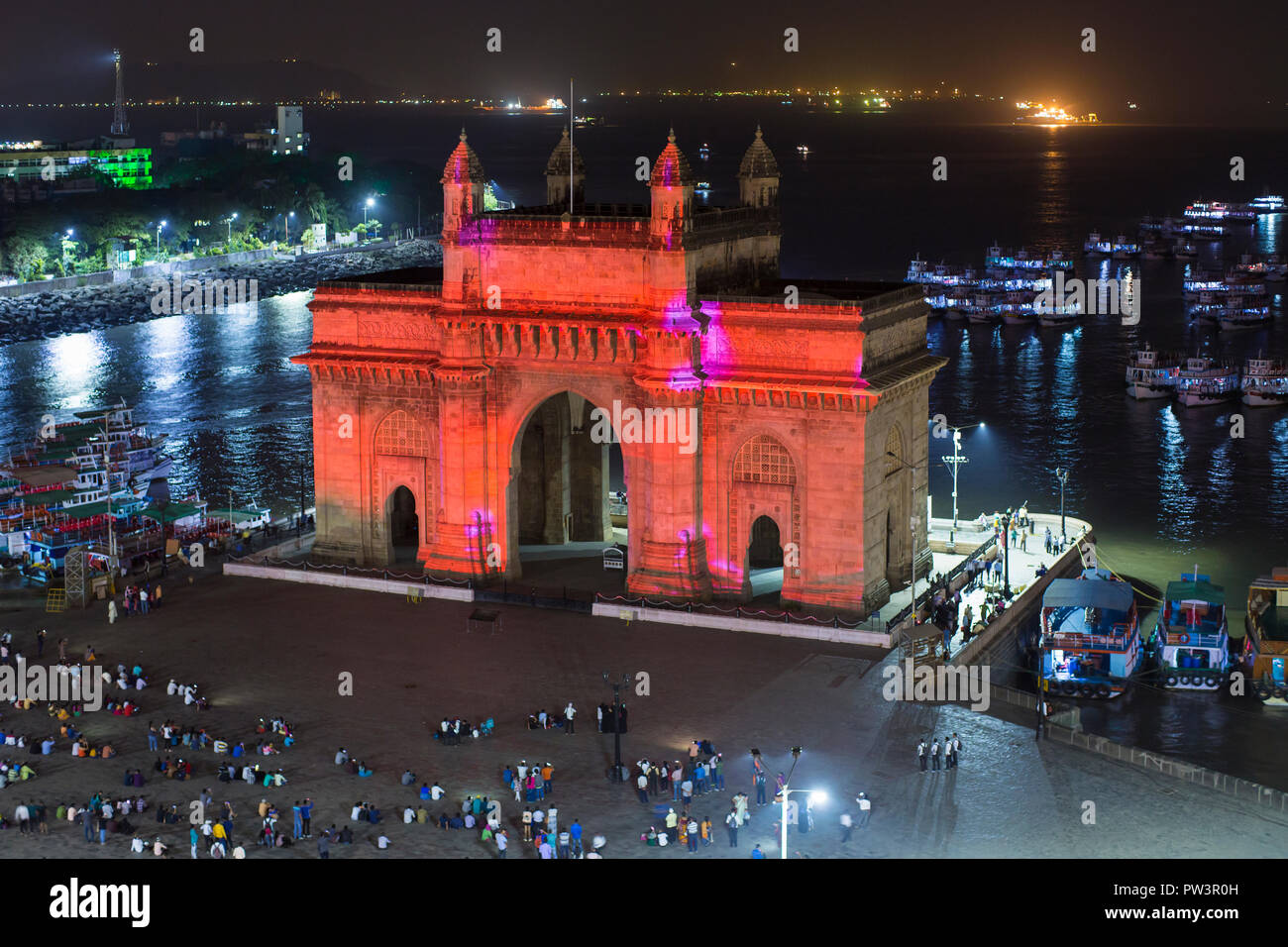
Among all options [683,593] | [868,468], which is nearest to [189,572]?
[683,593]

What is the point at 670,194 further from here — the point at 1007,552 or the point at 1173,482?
the point at 1173,482

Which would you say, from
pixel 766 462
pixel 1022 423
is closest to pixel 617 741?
pixel 766 462

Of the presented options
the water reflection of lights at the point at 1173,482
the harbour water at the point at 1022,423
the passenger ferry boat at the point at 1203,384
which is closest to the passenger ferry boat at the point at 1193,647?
the harbour water at the point at 1022,423

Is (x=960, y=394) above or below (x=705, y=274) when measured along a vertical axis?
below

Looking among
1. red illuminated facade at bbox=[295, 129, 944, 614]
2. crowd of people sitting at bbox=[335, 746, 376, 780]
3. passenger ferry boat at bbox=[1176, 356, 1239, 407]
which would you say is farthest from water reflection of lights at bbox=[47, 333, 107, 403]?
crowd of people sitting at bbox=[335, 746, 376, 780]

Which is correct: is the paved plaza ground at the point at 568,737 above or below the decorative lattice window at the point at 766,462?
below

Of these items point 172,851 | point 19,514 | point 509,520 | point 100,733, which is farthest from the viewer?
point 19,514

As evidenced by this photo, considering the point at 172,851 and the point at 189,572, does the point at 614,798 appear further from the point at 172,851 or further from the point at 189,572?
the point at 189,572

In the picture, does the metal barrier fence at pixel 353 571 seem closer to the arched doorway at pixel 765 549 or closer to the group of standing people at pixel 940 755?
the arched doorway at pixel 765 549
